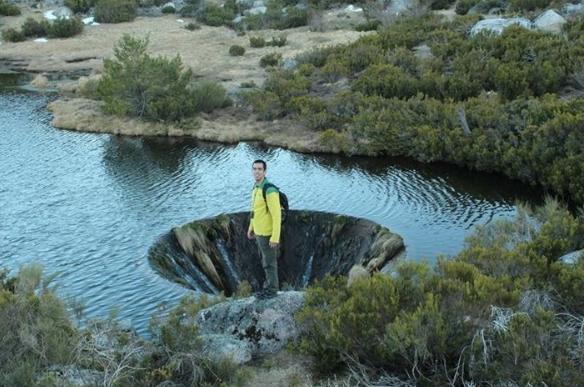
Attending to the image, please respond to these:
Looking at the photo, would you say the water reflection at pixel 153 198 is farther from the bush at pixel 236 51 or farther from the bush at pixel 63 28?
the bush at pixel 63 28

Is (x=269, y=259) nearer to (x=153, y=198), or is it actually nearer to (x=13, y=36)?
(x=153, y=198)

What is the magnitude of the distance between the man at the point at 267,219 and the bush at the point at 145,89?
25.8 m

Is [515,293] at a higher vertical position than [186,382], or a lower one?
higher

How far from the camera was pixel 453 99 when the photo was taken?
37.1m

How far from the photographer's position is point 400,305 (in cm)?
1339

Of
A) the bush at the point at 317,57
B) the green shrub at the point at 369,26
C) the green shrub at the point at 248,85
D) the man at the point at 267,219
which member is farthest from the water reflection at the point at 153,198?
the green shrub at the point at 369,26

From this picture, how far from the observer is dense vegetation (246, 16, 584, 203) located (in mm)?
28359

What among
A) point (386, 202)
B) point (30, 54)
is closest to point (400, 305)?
point (386, 202)

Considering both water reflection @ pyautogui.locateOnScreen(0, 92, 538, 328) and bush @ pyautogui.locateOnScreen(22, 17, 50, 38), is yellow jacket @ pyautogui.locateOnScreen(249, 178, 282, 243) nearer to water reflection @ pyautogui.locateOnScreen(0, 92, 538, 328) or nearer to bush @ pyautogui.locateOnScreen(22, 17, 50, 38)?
water reflection @ pyautogui.locateOnScreen(0, 92, 538, 328)

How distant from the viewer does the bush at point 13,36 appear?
71875mm

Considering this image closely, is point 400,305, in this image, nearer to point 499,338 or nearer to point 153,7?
point 499,338

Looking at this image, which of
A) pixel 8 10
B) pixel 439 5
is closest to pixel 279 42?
pixel 439 5

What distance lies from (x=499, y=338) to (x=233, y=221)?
42.3 feet

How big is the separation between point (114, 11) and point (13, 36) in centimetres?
1184
